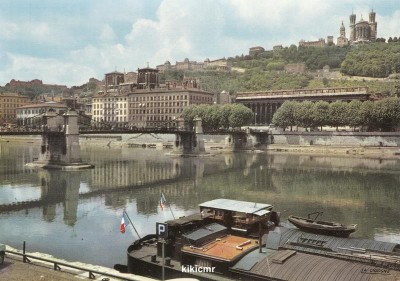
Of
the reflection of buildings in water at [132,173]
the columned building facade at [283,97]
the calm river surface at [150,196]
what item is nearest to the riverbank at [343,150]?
the calm river surface at [150,196]

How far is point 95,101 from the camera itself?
188625mm

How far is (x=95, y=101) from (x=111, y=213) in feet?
514

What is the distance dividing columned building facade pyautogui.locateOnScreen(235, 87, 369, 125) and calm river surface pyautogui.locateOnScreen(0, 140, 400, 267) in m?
59.9

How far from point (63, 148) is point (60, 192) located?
23.1 m

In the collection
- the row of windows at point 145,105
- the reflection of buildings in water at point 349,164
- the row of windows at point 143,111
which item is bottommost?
the reflection of buildings in water at point 349,164

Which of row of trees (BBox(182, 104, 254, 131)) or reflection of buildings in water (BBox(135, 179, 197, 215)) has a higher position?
row of trees (BBox(182, 104, 254, 131))

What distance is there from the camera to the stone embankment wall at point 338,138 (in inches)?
4279

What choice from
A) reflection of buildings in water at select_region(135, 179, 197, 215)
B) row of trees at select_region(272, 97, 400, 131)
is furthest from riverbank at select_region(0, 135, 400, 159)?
reflection of buildings in water at select_region(135, 179, 197, 215)

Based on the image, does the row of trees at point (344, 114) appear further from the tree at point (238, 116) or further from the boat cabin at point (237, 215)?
the boat cabin at point (237, 215)

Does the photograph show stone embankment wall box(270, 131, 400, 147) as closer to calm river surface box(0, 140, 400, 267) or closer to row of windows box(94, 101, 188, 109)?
calm river surface box(0, 140, 400, 267)

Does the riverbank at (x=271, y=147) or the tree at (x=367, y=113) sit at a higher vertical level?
the tree at (x=367, y=113)

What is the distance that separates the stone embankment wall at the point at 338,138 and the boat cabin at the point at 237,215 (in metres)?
93.9

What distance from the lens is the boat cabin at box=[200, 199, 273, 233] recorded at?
23.5 meters

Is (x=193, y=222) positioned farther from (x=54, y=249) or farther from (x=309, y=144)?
(x=309, y=144)
